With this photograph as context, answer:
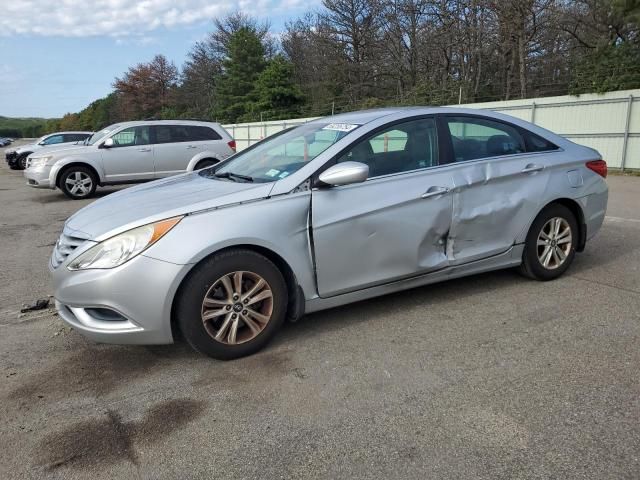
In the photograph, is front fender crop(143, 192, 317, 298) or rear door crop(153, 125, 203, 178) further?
rear door crop(153, 125, 203, 178)

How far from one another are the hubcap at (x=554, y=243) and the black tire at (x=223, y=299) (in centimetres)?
251

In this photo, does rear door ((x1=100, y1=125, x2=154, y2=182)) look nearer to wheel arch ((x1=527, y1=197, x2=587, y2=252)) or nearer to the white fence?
wheel arch ((x1=527, y1=197, x2=587, y2=252))

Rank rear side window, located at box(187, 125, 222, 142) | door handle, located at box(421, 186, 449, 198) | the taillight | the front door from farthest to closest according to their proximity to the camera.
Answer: rear side window, located at box(187, 125, 222, 142) < the taillight < door handle, located at box(421, 186, 449, 198) < the front door

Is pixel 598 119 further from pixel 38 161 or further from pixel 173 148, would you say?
pixel 38 161

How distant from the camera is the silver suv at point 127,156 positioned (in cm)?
1207

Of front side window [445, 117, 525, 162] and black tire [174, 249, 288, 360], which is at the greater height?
front side window [445, 117, 525, 162]

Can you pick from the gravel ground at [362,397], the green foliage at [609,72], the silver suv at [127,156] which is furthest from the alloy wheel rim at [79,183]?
the green foliage at [609,72]

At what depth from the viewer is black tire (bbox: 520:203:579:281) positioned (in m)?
4.67

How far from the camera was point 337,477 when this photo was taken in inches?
93.0

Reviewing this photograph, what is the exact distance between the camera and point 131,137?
12.4 meters

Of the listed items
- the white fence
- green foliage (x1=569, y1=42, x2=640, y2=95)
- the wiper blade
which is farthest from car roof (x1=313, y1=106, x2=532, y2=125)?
green foliage (x1=569, y1=42, x2=640, y2=95)

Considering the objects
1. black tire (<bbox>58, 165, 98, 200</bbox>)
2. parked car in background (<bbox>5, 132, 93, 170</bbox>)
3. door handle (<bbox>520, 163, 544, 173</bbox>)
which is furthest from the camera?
parked car in background (<bbox>5, 132, 93, 170</bbox>)

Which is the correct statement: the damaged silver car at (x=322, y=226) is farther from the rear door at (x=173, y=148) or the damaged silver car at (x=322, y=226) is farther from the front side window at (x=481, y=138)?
the rear door at (x=173, y=148)

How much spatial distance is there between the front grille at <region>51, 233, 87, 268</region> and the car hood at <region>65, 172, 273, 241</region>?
0.05 metres
